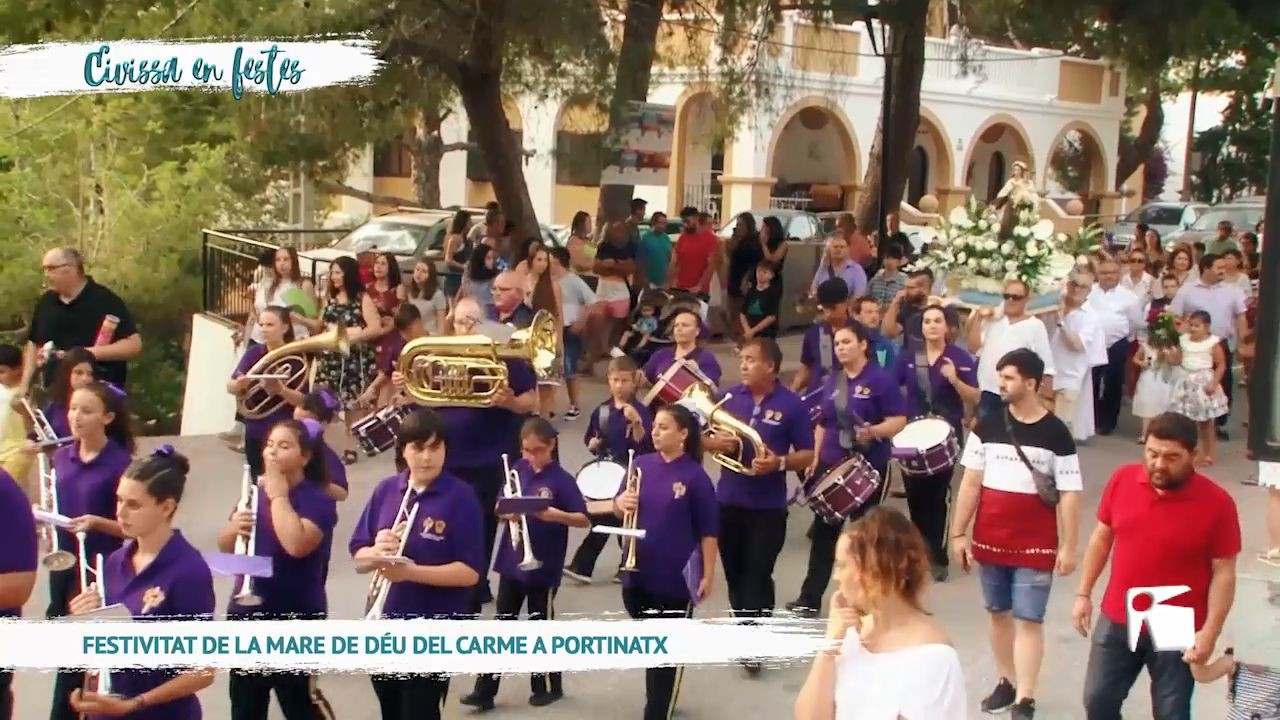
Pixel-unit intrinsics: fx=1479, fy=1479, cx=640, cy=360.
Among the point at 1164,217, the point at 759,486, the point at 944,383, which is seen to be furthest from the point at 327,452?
the point at 1164,217

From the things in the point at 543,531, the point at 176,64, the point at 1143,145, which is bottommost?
the point at 543,531

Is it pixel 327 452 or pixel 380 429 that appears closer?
pixel 327 452

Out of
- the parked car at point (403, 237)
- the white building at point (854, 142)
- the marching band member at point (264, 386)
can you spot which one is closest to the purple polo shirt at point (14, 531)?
the marching band member at point (264, 386)

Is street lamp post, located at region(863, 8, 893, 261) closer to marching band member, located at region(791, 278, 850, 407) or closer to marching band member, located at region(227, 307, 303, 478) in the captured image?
marching band member, located at region(791, 278, 850, 407)

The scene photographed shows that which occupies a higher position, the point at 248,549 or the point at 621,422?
the point at 621,422

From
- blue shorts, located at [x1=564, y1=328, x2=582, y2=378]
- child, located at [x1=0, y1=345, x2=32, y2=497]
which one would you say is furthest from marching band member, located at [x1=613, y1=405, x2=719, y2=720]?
blue shorts, located at [x1=564, y1=328, x2=582, y2=378]

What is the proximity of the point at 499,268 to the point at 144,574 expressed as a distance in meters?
7.83

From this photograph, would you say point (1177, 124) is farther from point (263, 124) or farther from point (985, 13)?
point (263, 124)

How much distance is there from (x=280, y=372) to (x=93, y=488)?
2384 millimetres

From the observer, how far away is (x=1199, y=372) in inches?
447

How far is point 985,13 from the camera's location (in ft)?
52.7

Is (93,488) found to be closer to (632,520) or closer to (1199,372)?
(632,520)

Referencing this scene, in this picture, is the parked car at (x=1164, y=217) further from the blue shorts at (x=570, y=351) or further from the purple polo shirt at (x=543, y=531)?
the purple polo shirt at (x=543, y=531)

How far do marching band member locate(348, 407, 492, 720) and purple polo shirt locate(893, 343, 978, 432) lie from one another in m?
3.62
